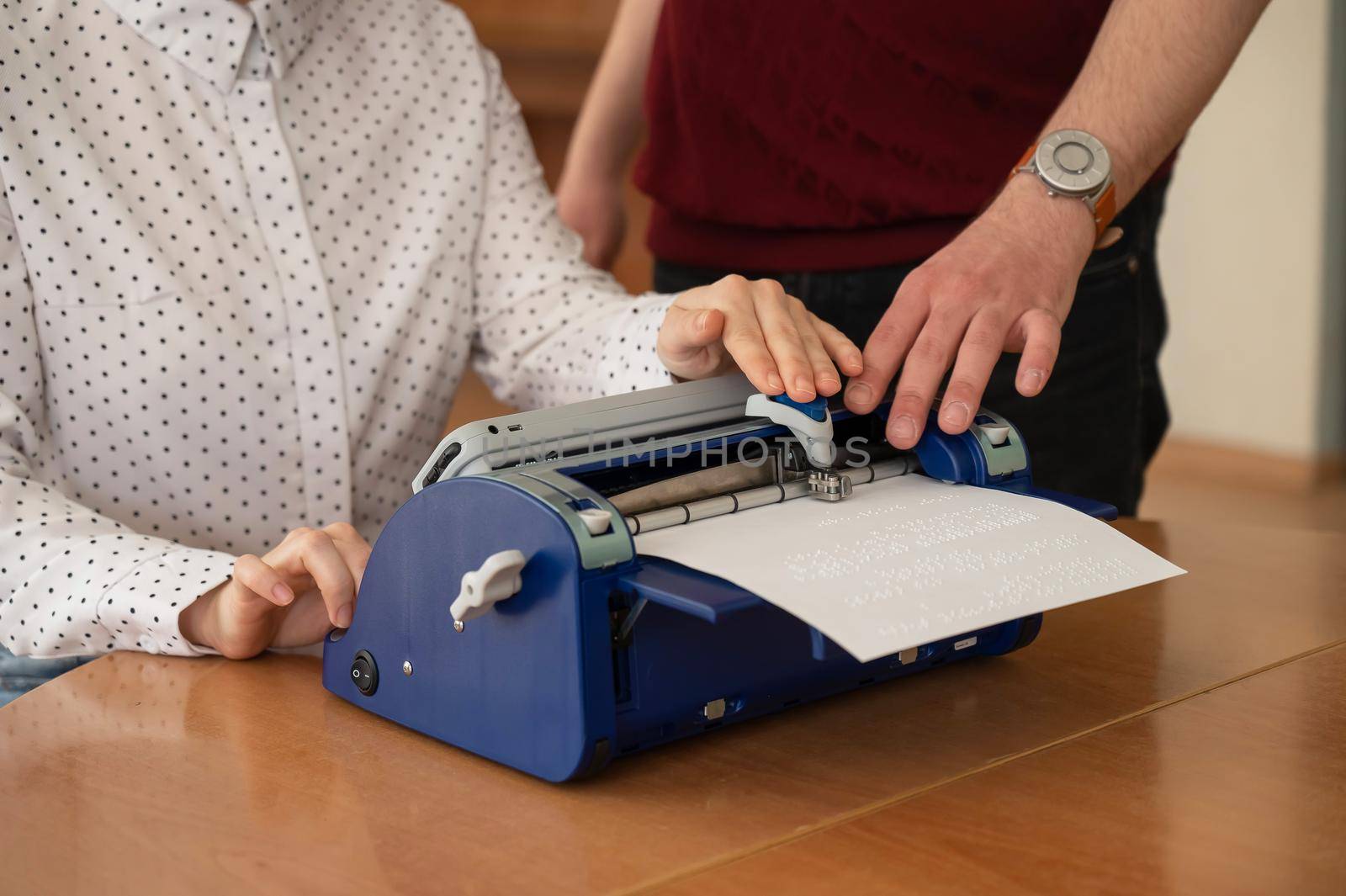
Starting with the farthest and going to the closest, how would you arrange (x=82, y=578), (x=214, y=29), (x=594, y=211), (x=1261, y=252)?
(x=1261, y=252) → (x=594, y=211) → (x=214, y=29) → (x=82, y=578)

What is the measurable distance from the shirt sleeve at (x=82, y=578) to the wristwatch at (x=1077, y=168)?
0.68 metres

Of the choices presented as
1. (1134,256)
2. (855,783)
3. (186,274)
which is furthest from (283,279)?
(1134,256)

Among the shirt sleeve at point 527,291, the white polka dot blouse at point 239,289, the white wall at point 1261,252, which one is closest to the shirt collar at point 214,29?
the white polka dot blouse at point 239,289

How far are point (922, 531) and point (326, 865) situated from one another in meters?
0.38

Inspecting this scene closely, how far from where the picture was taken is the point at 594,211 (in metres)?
1.76

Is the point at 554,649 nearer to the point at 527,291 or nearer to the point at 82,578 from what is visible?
the point at 82,578

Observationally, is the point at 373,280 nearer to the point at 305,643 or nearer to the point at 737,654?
the point at 305,643

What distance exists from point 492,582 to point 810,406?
0.27 meters

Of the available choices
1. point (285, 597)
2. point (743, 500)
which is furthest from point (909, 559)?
point (285, 597)

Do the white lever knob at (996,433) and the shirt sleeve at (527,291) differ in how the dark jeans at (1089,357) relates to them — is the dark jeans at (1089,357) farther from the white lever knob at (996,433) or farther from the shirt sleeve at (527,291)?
the white lever knob at (996,433)

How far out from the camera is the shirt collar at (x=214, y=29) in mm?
1174

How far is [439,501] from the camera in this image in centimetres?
79

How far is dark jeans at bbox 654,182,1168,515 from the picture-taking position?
1420 millimetres

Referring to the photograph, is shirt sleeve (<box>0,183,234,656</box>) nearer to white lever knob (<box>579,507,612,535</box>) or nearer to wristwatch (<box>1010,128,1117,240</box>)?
white lever knob (<box>579,507,612,535</box>)
